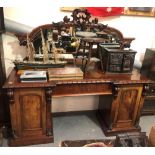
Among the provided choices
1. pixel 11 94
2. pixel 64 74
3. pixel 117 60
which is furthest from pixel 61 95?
pixel 117 60

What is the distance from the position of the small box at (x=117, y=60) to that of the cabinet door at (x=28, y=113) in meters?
0.73

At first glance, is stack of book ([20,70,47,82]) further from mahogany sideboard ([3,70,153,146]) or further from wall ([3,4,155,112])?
wall ([3,4,155,112])

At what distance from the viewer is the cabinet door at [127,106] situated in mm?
1871

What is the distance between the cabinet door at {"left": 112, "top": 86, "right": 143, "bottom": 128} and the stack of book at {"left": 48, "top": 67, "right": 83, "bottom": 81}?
458 millimetres

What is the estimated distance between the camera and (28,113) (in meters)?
1.72

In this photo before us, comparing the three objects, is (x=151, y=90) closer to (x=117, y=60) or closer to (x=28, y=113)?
(x=117, y=60)

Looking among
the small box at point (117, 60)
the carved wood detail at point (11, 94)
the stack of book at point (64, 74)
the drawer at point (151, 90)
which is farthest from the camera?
the drawer at point (151, 90)

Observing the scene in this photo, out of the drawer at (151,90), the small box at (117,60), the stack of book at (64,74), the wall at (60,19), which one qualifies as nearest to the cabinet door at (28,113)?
the stack of book at (64,74)

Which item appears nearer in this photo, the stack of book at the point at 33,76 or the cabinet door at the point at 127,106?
the stack of book at the point at 33,76

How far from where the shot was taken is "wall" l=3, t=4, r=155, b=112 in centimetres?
191

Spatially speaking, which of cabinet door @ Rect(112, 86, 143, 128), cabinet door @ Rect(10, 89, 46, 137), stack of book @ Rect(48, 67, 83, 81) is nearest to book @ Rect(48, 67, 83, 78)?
stack of book @ Rect(48, 67, 83, 81)

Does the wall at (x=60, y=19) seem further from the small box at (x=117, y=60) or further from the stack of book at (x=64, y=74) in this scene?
the stack of book at (x=64, y=74)

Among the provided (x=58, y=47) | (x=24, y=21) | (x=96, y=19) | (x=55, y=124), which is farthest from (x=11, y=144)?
(x=96, y=19)

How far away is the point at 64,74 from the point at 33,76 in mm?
279
